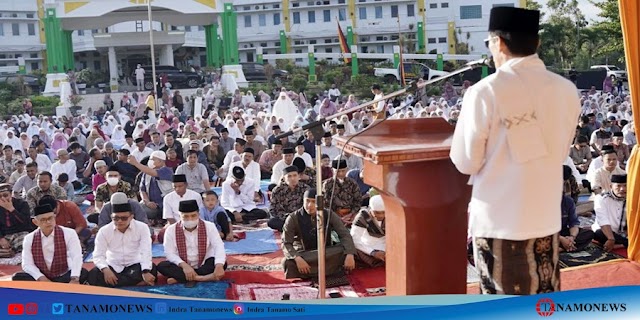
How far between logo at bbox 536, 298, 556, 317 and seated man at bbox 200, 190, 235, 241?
3822 millimetres

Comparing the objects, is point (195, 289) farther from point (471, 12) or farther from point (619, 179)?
point (471, 12)

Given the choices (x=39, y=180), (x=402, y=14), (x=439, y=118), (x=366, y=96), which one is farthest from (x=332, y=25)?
(x=439, y=118)

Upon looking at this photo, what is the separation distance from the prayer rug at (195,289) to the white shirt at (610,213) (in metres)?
2.64

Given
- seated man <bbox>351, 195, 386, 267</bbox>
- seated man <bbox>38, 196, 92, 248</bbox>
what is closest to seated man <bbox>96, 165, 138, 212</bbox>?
seated man <bbox>38, 196, 92, 248</bbox>

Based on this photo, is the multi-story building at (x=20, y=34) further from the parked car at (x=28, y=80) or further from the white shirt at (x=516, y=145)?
the white shirt at (x=516, y=145)

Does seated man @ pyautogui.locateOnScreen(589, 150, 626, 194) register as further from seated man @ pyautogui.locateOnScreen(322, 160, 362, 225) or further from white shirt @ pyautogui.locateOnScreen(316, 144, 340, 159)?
white shirt @ pyautogui.locateOnScreen(316, 144, 340, 159)

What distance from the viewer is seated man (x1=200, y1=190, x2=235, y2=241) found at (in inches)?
231

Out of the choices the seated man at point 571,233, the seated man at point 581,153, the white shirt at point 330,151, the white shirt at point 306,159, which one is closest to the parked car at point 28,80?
the white shirt at point 330,151

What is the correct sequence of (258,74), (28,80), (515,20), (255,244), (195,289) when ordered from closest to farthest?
(515,20)
(195,289)
(255,244)
(28,80)
(258,74)

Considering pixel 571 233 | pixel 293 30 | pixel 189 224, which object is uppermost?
pixel 293 30

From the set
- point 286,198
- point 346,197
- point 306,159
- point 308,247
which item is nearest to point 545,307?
point 308,247

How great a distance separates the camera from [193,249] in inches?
192

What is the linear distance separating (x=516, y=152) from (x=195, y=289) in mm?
2961

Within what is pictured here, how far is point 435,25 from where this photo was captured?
3112 cm
